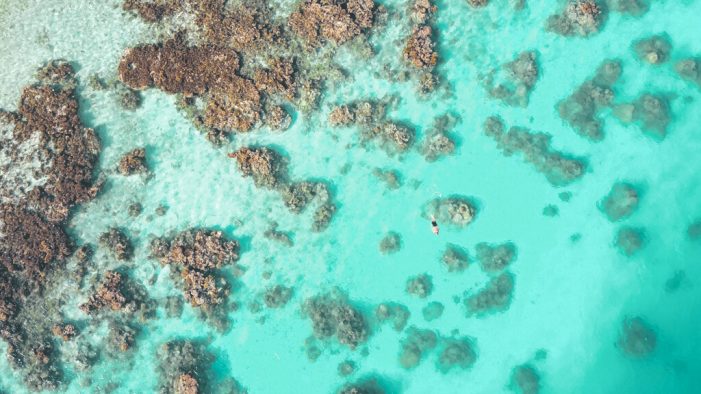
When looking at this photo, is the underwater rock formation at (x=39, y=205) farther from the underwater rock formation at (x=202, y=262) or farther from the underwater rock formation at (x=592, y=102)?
the underwater rock formation at (x=592, y=102)

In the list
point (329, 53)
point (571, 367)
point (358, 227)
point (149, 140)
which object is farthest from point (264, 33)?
point (571, 367)

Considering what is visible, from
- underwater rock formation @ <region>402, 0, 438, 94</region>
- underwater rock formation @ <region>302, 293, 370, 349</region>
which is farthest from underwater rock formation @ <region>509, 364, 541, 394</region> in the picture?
underwater rock formation @ <region>402, 0, 438, 94</region>

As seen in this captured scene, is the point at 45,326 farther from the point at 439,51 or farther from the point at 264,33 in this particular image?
the point at 439,51

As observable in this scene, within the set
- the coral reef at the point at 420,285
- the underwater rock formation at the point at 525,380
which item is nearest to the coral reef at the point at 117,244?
the coral reef at the point at 420,285

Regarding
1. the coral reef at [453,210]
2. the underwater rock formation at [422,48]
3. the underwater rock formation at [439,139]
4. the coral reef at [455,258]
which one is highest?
the underwater rock formation at [422,48]

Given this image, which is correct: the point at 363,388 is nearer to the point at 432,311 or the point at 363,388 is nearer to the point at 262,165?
the point at 432,311

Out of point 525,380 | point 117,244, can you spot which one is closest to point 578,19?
point 525,380
